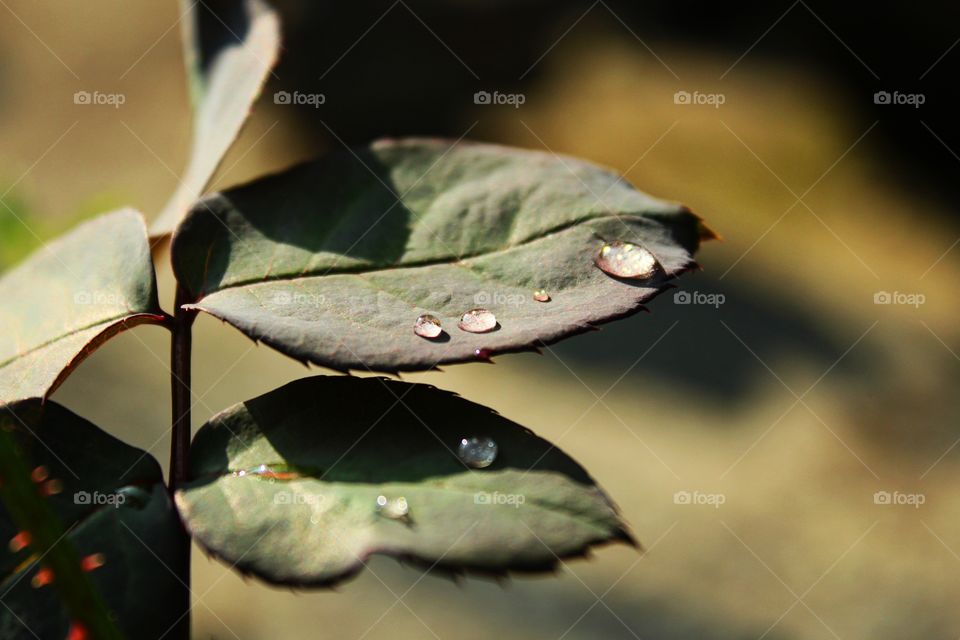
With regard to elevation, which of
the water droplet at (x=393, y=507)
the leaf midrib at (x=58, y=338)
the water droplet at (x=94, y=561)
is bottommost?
the water droplet at (x=94, y=561)

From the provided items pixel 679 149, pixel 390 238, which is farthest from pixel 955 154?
pixel 390 238

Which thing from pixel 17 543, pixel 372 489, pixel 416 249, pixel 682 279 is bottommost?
pixel 17 543

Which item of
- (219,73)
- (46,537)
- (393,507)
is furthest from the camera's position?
(219,73)

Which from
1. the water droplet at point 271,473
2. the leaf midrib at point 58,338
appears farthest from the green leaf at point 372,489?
the leaf midrib at point 58,338

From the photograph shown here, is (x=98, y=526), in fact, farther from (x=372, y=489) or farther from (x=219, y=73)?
(x=219, y=73)

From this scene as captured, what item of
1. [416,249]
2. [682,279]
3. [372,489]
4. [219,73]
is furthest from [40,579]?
[682,279]

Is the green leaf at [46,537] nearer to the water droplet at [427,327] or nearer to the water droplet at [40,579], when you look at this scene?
A: the water droplet at [40,579]

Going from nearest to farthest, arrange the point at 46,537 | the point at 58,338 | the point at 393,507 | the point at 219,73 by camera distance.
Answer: the point at 46,537 → the point at 393,507 → the point at 58,338 → the point at 219,73

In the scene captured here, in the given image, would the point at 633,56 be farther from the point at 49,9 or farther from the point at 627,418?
the point at 49,9
